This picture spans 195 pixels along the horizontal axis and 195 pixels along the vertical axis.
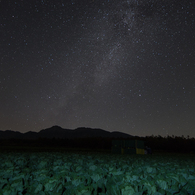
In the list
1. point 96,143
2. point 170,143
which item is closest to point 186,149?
point 170,143

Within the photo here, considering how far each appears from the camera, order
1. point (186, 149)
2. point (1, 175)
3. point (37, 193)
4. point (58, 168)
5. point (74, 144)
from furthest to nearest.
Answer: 1. point (74, 144)
2. point (186, 149)
3. point (58, 168)
4. point (1, 175)
5. point (37, 193)

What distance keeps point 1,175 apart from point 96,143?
61.8 metres

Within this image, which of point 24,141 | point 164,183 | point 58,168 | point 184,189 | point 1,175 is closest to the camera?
Result: point 184,189

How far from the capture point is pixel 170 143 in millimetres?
58969

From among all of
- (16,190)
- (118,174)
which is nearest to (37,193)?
(16,190)

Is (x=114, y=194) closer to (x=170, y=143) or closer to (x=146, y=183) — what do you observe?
(x=146, y=183)

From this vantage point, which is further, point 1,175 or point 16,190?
point 1,175

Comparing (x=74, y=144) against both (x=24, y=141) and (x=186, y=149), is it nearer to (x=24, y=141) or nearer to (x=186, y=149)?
(x=24, y=141)

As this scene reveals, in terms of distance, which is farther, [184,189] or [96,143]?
[96,143]

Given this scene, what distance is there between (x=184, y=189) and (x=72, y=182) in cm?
158

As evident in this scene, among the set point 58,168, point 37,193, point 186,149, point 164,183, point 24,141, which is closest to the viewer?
point 37,193

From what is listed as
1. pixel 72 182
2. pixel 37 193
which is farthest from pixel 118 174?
pixel 37 193

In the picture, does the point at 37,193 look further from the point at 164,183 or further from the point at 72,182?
the point at 164,183

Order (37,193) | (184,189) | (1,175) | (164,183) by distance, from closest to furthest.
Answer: (37,193)
(184,189)
(164,183)
(1,175)
